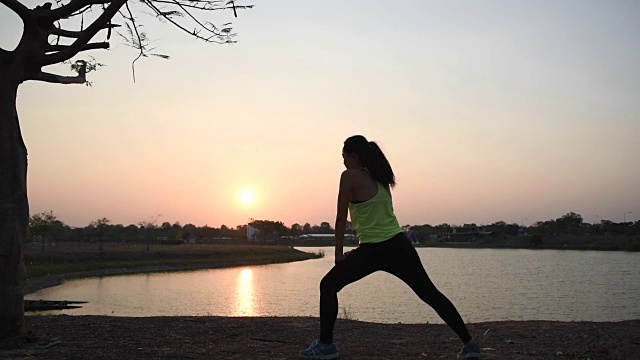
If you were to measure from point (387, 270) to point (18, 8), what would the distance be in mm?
4405

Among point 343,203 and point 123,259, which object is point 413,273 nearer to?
point 343,203

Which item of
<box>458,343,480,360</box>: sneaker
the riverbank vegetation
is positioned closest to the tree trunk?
<box>458,343,480,360</box>: sneaker

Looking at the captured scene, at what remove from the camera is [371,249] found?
451 cm

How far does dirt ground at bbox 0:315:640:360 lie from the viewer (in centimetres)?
503

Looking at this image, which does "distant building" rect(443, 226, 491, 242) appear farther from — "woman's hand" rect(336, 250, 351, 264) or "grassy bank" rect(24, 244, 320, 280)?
"woman's hand" rect(336, 250, 351, 264)

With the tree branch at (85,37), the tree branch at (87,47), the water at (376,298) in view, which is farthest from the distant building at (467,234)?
the tree branch at (85,37)

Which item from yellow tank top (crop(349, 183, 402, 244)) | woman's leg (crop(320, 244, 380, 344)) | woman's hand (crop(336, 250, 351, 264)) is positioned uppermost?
yellow tank top (crop(349, 183, 402, 244))

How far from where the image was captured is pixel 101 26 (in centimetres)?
619

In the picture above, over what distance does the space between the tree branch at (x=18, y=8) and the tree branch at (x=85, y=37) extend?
42cm

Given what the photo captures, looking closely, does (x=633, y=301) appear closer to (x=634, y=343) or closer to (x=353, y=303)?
(x=353, y=303)

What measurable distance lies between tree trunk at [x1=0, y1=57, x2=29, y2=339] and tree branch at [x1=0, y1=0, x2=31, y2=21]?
497mm

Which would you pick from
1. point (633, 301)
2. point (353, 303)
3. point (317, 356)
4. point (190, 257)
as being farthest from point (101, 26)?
point (190, 257)

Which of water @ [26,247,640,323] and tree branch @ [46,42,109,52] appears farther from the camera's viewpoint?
water @ [26,247,640,323]

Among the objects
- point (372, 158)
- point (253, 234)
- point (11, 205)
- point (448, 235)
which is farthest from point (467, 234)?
point (372, 158)
